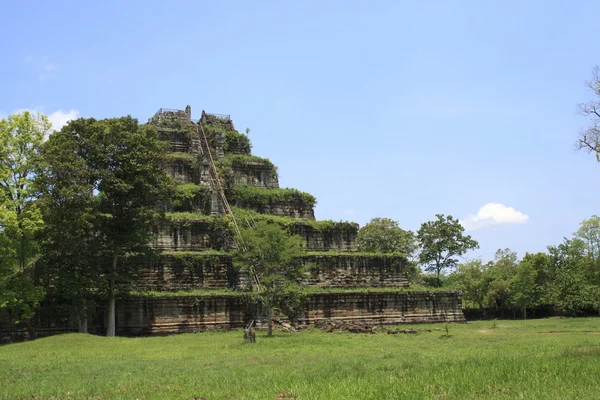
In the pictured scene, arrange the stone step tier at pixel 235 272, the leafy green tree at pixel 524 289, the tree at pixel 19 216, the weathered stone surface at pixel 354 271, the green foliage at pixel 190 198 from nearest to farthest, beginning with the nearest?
the tree at pixel 19 216 → the stone step tier at pixel 235 272 → the weathered stone surface at pixel 354 271 → the green foliage at pixel 190 198 → the leafy green tree at pixel 524 289

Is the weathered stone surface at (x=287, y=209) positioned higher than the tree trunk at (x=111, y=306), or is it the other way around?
the weathered stone surface at (x=287, y=209)

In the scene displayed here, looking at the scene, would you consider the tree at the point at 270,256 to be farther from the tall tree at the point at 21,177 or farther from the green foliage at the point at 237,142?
the green foliage at the point at 237,142

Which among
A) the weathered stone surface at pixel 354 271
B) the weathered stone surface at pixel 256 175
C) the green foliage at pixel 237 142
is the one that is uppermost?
the green foliage at pixel 237 142

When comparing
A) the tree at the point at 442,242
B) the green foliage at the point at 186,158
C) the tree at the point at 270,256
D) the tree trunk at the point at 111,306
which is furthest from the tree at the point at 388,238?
the tree trunk at the point at 111,306

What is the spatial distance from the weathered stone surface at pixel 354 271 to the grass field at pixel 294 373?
15071mm

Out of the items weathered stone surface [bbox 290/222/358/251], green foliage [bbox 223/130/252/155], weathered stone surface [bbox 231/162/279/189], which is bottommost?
weathered stone surface [bbox 290/222/358/251]

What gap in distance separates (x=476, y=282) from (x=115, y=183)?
1848 inches

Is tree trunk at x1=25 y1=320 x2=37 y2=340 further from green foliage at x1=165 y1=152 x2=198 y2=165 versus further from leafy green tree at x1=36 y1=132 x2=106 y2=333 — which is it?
green foliage at x1=165 y1=152 x2=198 y2=165

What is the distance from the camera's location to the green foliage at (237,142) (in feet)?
160

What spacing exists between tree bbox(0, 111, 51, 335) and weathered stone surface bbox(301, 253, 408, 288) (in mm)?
16871

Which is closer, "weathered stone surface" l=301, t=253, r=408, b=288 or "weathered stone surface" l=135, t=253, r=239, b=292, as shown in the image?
"weathered stone surface" l=135, t=253, r=239, b=292

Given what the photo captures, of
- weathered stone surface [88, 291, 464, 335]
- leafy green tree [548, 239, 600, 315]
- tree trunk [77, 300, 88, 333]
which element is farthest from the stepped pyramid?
leafy green tree [548, 239, 600, 315]

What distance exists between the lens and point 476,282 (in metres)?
66.1

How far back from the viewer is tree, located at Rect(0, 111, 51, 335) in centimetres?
2845
